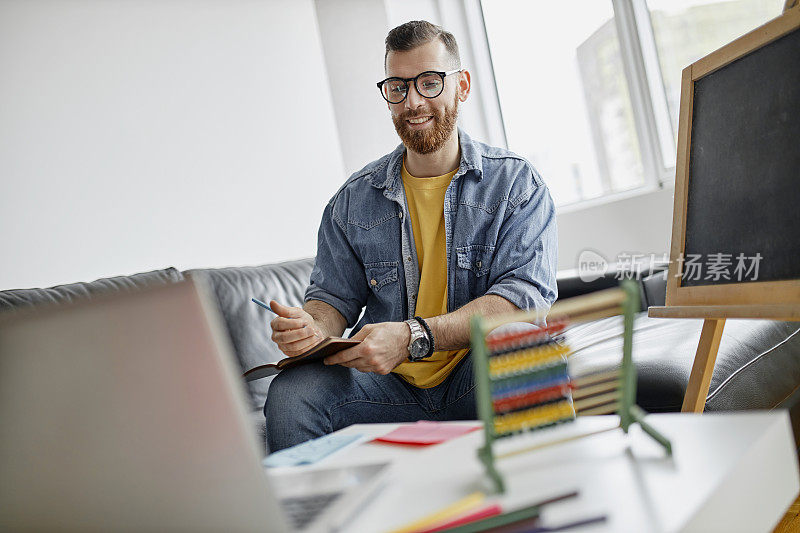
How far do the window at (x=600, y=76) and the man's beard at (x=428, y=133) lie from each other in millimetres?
1758

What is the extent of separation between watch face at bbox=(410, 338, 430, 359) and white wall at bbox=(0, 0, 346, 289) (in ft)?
4.72

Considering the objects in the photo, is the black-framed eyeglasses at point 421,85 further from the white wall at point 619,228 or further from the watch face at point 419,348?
the white wall at point 619,228

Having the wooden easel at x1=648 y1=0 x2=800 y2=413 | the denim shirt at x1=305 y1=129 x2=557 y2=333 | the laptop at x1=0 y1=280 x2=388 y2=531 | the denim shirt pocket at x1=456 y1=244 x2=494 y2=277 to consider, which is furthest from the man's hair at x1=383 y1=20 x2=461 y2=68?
the laptop at x1=0 y1=280 x2=388 y2=531

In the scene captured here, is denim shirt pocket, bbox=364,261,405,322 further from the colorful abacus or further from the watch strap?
the colorful abacus

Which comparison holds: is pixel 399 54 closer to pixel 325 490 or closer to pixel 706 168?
pixel 706 168

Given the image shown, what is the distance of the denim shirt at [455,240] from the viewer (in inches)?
68.3

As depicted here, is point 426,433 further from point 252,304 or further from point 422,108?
point 252,304

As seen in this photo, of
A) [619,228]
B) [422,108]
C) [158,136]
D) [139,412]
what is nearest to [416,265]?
[422,108]

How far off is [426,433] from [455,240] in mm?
810

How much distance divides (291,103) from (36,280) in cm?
148

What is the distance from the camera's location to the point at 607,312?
2.62ft

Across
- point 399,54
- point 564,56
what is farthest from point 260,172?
point 564,56

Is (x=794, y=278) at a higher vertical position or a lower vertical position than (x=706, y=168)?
lower

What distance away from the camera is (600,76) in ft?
11.8
